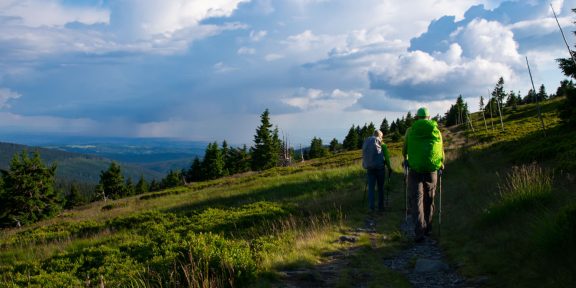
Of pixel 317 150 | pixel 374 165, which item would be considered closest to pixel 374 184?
pixel 374 165

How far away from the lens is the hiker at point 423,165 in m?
8.26

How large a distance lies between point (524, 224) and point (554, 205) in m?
0.90

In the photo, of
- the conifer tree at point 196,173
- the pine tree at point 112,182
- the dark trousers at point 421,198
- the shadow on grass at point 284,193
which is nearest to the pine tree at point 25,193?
the pine tree at point 112,182

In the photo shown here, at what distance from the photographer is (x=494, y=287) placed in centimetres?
523

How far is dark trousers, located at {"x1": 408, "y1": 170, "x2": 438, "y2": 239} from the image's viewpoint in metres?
8.24

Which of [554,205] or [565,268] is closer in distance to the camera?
[565,268]

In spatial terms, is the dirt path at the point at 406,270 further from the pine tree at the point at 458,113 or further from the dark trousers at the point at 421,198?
the pine tree at the point at 458,113

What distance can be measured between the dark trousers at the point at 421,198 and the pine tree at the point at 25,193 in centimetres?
5180

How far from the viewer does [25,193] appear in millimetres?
50938

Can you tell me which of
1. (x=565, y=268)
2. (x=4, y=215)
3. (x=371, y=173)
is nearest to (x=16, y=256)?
(x=371, y=173)

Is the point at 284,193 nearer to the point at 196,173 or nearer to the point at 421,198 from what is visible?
the point at 421,198

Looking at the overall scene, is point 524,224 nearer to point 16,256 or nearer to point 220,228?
point 220,228

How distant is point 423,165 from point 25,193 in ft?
181

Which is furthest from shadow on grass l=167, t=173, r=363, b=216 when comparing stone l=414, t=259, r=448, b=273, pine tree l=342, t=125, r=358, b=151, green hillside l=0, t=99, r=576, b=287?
pine tree l=342, t=125, r=358, b=151
